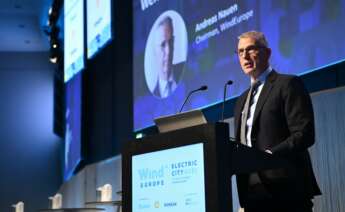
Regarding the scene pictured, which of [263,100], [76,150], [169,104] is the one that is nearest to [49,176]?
[76,150]

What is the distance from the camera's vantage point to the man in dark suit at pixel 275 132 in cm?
185

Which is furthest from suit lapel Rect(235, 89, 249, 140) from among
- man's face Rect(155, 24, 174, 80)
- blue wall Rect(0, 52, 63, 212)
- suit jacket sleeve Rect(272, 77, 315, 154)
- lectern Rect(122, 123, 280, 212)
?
blue wall Rect(0, 52, 63, 212)

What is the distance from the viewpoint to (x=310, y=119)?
74.6 inches

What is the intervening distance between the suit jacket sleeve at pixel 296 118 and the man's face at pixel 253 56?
15 cm

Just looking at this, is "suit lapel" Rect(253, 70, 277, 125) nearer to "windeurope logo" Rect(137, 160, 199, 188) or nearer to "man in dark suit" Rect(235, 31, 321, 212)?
"man in dark suit" Rect(235, 31, 321, 212)

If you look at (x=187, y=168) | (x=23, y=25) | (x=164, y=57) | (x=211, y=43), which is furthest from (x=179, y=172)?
(x=23, y=25)

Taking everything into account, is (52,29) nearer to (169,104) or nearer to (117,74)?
(117,74)

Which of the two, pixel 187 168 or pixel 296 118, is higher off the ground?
pixel 296 118

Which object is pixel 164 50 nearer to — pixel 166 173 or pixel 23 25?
pixel 166 173

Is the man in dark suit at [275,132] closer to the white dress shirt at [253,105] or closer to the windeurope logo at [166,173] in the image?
the white dress shirt at [253,105]

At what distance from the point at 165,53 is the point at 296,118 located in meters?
2.92

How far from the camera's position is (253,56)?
2090 millimetres

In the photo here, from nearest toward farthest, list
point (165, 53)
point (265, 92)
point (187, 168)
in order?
point (187, 168), point (265, 92), point (165, 53)

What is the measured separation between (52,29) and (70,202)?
3064 millimetres
